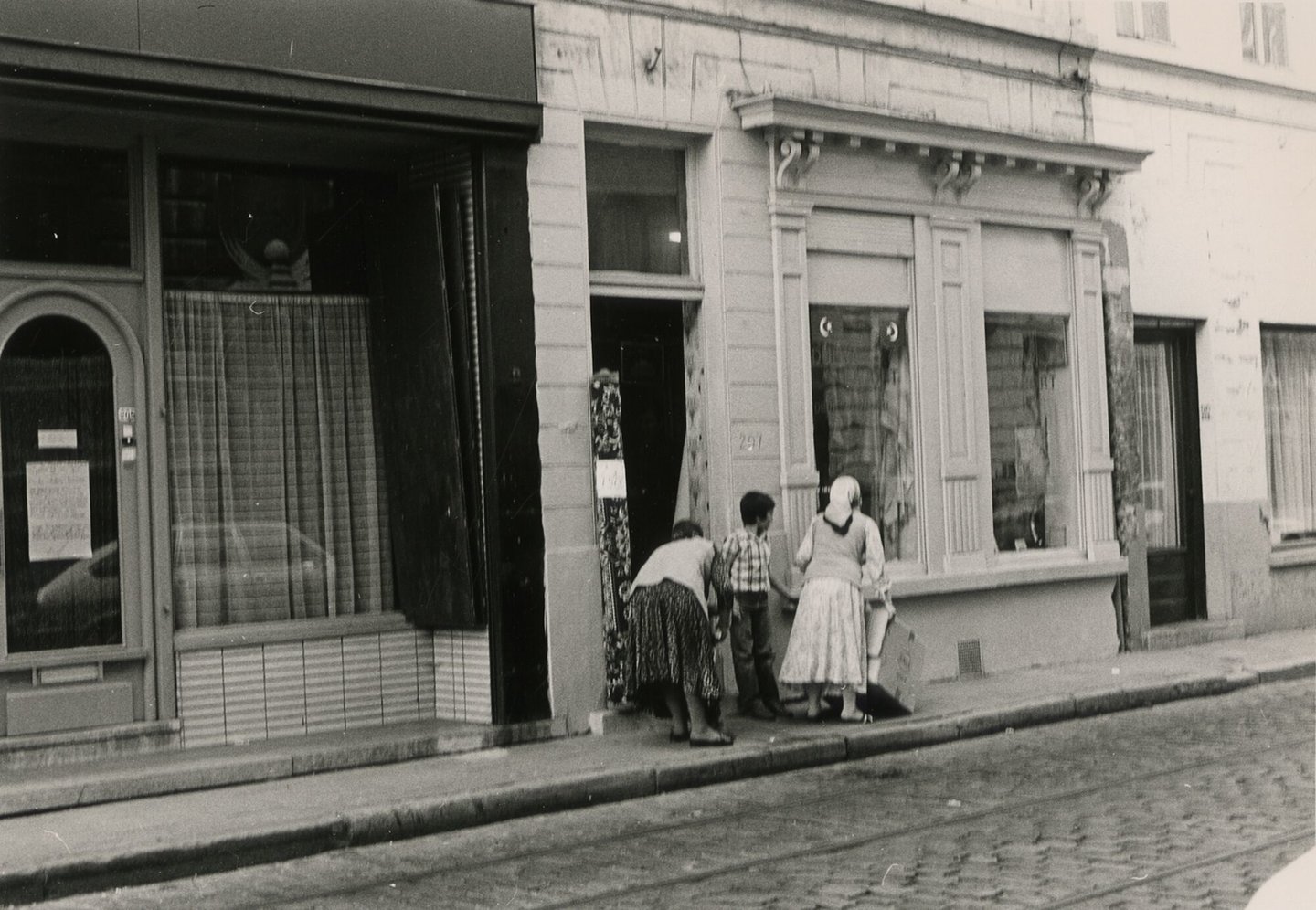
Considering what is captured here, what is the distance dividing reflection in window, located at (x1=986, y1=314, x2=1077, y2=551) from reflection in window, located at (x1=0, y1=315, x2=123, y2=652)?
8063 millimetres

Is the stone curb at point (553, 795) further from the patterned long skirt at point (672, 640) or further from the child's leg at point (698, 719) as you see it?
the patterned long skirt at point (672, 640)

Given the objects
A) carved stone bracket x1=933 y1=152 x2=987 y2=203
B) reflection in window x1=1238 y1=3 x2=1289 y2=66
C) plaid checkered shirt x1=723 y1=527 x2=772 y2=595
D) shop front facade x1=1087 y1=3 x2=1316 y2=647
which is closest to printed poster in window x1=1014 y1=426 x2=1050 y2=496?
shop front facade x1=1087 y1=3 x2=1316 y2=647

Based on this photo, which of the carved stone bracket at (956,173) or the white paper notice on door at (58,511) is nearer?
the white paper notice on door at (58,511)

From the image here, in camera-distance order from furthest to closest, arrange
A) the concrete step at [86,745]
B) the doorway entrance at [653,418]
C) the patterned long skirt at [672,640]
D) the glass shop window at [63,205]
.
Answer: the doorway entrance at [653,418] < the patterned long skirt at [672,640] < the glass shop window at [63,205] < the concrete step at [86,745]

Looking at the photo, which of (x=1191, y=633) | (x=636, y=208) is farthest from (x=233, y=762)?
(x=1191, y=633)

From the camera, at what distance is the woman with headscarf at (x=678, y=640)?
11.0 meters

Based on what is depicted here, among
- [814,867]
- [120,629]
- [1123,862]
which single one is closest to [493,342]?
[120,629]

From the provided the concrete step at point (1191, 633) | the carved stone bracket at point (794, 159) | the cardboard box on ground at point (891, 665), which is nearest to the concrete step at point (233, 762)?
the cardboard box on ground at point (891, 665)

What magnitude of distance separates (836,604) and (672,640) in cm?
176

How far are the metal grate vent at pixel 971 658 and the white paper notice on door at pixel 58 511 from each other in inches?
298

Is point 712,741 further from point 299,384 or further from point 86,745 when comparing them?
point 86,745

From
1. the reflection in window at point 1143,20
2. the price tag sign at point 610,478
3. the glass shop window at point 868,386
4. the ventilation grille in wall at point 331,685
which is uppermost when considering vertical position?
the reflection in window at point 1143,20

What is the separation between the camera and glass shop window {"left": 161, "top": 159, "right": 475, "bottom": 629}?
1132 cm

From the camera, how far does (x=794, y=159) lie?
44.5 feet
